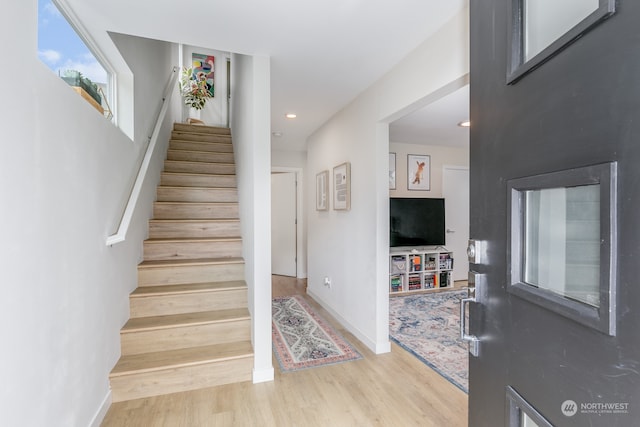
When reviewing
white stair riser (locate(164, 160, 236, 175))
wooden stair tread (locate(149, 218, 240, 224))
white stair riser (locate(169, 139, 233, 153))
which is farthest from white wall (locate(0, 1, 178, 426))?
white stair riser (locate(169, 139, 233, 153))

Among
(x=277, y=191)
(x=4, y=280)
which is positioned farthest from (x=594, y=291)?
(x=277, y=191)

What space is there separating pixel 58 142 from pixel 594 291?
6.30ft

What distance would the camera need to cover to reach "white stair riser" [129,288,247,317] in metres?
2.29

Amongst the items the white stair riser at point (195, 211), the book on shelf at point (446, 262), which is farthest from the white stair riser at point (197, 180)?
the book on shelf at point (446, 262)

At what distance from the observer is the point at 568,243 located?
609 mm

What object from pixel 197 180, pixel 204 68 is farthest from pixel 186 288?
pixel 204 68

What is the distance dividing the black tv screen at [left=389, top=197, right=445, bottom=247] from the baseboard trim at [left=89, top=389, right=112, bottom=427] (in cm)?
367

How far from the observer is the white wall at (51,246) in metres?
1.03

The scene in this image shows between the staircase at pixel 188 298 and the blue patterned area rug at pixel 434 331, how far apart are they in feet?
4.84

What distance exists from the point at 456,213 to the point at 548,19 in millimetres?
4770

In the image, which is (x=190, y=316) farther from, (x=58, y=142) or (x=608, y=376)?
(x=608, y=376)

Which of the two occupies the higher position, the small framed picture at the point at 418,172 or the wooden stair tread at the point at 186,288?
the small framed picture at the point at 418,172

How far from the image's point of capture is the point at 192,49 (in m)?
5.34

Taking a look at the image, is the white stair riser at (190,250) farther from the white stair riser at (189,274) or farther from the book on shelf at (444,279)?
the book on shelf at (444,279)
